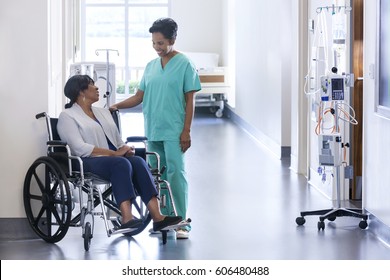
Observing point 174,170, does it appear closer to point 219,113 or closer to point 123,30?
point 219,113

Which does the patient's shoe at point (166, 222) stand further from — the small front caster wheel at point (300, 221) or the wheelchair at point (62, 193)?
the small front caster wheel at point (300, 221)

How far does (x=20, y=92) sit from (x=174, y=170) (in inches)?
44.2

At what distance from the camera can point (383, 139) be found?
20.2 feet

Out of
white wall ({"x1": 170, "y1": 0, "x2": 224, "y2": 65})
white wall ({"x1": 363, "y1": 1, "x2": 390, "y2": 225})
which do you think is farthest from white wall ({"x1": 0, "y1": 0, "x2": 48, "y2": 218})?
white wall ({"x1": 170, "y1": 0, "x2": 224, "y2": 65})

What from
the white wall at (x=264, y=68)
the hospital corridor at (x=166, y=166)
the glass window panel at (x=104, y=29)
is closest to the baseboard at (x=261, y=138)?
the white wall at (x=264, y=68)

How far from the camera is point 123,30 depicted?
18172mm

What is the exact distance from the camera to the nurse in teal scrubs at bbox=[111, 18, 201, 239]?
20.2 feet

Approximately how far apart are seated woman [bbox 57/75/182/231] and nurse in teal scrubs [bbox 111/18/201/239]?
0.77ft

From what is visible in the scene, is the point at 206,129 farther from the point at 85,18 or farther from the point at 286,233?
the point at 286,233

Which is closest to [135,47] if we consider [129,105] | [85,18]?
[85,18]

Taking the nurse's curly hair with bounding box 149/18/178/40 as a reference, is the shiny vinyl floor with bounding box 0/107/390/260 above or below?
below

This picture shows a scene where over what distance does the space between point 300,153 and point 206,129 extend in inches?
187

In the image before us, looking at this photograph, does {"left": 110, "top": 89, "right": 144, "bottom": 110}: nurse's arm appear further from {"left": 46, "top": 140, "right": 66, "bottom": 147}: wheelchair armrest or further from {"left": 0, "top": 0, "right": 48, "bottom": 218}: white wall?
{"left": 46, "top": 140, "right": 66, "bottom": 147}: wheelchair armrest

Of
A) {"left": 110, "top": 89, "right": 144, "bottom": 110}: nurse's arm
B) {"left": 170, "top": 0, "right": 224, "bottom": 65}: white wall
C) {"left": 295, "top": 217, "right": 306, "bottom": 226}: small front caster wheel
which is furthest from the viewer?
{"left": 170, "top": 0, "right": 224, "bottom": 65}: white wall
